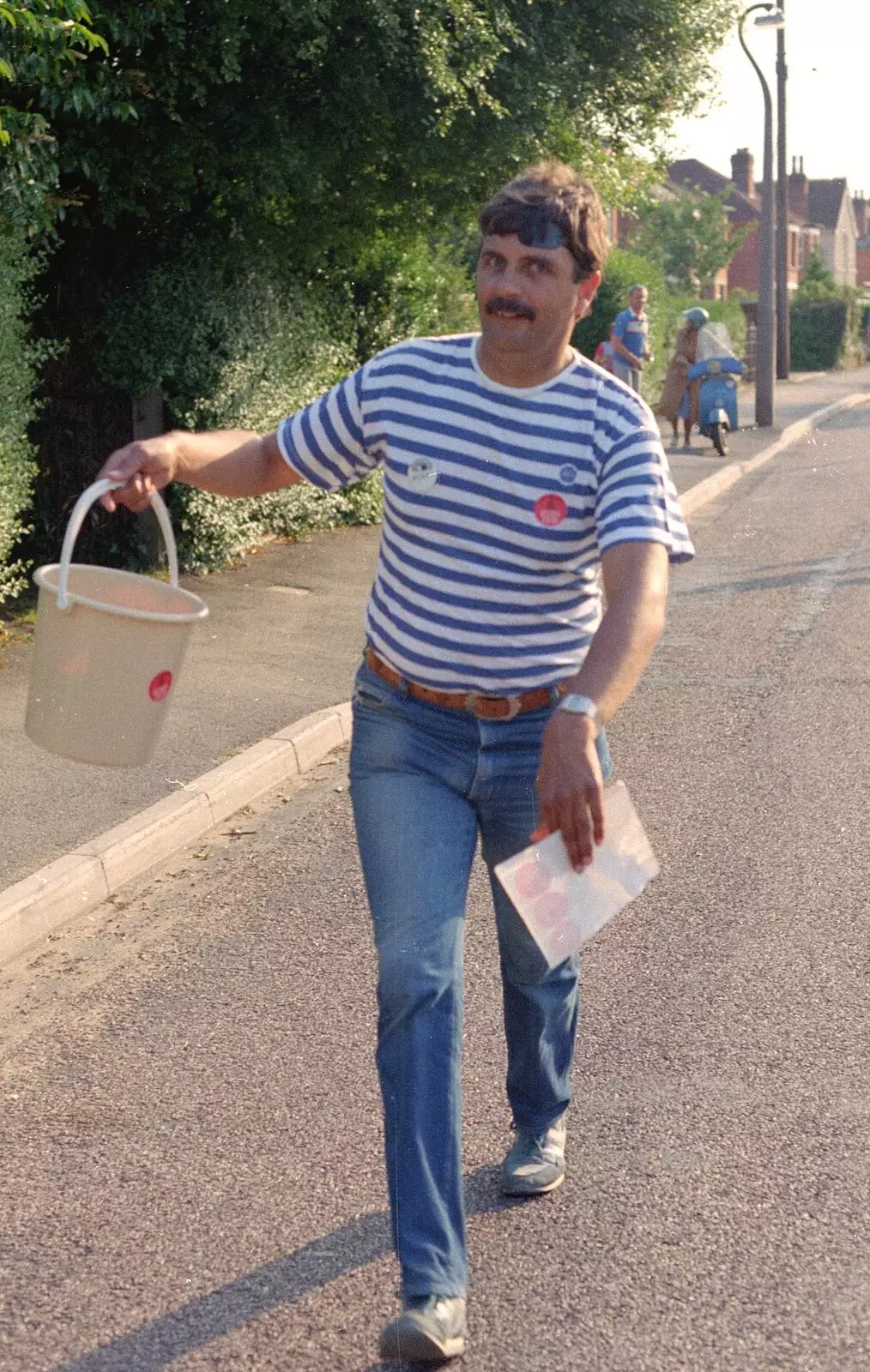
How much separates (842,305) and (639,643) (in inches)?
2309

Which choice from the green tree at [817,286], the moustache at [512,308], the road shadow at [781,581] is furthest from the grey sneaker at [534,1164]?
the green tree at [817,286]

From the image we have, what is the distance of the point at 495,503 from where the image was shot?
328cm

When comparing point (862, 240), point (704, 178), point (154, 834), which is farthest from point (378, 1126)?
point (862, 240)

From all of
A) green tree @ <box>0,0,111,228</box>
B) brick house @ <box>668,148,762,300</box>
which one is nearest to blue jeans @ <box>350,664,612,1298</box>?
green tree @ <box>0,0,111,228</box>

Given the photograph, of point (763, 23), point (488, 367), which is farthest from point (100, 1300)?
point (763, 23)

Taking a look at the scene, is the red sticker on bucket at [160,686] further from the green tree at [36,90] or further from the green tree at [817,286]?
the green tree at [817,286]

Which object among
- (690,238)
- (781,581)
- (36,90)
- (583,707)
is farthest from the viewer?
(690,238)

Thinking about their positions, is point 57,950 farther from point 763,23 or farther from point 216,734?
point 763,23

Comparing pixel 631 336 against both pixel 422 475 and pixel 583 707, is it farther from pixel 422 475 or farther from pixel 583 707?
pixel 583 707

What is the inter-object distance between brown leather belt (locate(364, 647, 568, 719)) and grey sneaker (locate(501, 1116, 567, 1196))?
3.30ft

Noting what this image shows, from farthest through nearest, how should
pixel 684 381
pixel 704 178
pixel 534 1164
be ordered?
pixel 704 178 → pixel 684 381 → pixel 534 1164

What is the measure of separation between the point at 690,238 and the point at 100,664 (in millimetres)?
66325

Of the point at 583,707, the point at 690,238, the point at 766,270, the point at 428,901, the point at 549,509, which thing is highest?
the point at 549,509

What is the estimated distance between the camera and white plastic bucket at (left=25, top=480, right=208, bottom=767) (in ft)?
11.4
